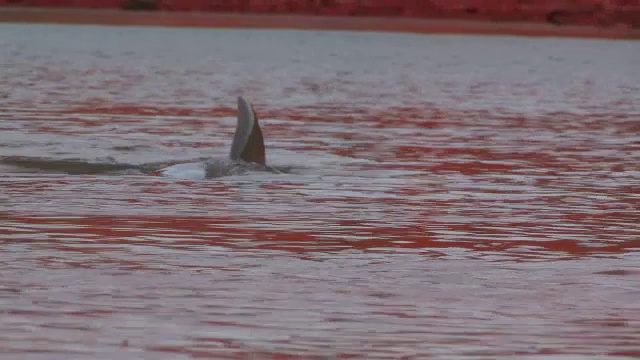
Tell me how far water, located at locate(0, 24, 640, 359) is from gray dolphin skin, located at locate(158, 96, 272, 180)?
0.28 metres

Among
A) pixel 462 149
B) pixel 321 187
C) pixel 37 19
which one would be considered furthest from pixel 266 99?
pixel 37 19

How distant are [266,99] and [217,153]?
15094 mm

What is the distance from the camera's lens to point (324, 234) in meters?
14.7

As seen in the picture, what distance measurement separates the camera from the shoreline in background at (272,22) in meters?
115

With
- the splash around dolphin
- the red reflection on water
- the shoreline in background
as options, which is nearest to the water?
the red reflection on water

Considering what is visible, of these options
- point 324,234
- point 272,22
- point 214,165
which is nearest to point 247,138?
point 214,165

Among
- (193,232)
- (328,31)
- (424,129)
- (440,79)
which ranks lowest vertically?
(328,31)

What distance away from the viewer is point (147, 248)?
13.6m

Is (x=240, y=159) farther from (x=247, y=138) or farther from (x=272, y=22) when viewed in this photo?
(x=272, y=22)

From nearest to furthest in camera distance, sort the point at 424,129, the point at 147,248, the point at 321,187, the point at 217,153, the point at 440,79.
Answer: the point at 147,248 < the point at 321,187 < the point at 217,153 < the point at 424,129 < the point at 440,79

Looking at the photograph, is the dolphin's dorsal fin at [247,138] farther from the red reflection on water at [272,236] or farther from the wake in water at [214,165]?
the red reflection on water at [272,236]

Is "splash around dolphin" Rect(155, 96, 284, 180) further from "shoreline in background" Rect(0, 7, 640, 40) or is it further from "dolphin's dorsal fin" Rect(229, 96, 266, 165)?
"shoreline in background" Rect(0, 7, 640, 40)

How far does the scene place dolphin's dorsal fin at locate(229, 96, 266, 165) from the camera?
19328 millimetres

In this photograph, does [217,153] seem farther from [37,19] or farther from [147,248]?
[37,19]
